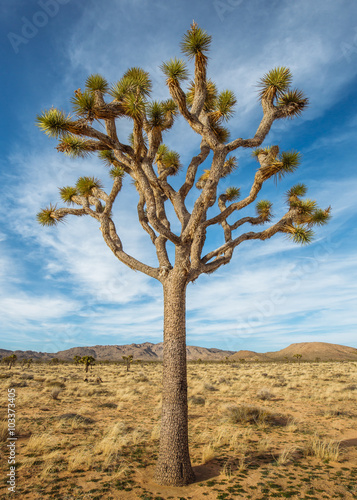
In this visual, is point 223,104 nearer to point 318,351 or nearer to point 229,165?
point 229,165

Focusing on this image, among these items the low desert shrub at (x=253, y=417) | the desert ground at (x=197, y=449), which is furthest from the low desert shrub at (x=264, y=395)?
the low desert shrub at (x=253, y=417)

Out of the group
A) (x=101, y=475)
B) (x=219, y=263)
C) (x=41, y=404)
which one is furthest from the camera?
(x=41, y=404)

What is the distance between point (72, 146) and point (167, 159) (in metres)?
2.60

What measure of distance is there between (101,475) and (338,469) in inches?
179

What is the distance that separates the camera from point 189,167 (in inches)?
282

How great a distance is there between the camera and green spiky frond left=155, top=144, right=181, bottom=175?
27.3ft

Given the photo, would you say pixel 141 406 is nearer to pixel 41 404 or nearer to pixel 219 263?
pixel 41 404

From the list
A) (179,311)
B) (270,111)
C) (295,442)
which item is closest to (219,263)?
(179,311)

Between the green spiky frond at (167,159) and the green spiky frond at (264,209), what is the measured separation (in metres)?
3.02

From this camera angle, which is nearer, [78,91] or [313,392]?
[78,91]

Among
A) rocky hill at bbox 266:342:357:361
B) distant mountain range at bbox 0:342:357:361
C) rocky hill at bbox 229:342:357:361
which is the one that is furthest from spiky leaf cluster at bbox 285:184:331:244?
rocky hill at bbox 266:342:357:361

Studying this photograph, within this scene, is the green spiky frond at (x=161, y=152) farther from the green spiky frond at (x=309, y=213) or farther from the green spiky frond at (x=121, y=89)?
the green spiky frond at (x=309, y=213)

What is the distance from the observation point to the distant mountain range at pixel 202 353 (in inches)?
3610

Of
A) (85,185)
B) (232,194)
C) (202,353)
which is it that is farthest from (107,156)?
(202,353)
